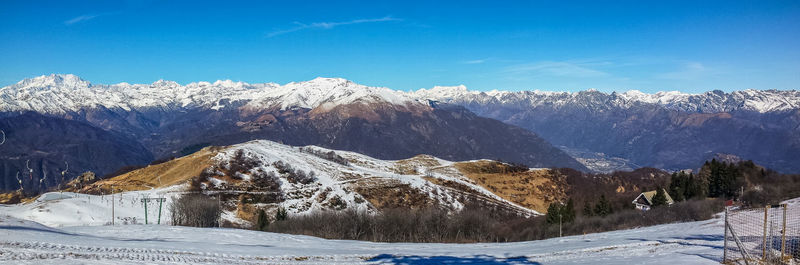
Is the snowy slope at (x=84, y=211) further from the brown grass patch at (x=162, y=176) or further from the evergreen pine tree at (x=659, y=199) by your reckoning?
the evergreen pine tree at (x=659, y=199)

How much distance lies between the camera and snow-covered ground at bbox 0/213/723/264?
666 inches

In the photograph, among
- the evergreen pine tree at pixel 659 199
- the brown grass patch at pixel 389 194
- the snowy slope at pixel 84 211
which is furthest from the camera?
the brown grass patch at pixel 389 194

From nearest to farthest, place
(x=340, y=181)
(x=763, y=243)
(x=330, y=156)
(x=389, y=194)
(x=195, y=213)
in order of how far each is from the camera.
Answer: (x=763, y=243) < (x=195, y=213) < (x=389, y=194) < (x=340, y=181) < (x=330, y=156)

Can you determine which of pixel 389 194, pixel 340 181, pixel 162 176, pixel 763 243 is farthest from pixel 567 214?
pixel 162 176

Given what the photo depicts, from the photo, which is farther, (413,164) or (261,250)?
(413,164)

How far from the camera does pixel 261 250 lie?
2189 cm

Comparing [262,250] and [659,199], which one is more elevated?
[262,250]

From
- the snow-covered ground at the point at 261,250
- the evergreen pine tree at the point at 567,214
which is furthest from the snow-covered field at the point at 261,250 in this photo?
the evergreen pine tree at the point at 567,214

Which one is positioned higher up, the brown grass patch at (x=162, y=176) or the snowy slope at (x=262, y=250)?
the snowy slope at (x=262, y=250)

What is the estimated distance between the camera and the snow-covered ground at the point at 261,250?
55.5ft

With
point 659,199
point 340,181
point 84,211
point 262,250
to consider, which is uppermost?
point 262,250

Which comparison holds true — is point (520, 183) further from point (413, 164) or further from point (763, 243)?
point (763, 243)

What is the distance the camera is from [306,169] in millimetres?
131875

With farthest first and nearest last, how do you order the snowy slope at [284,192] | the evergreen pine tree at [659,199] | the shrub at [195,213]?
the evergreen pine tree at [659,199] < the snowy slope at [284,192] < the shrub at [195,213]
